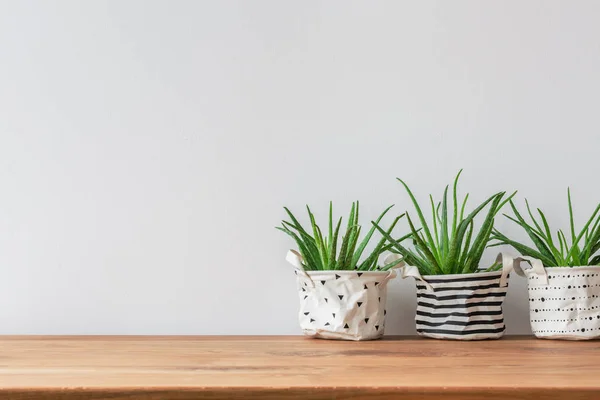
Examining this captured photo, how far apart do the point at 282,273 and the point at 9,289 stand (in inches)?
18.1

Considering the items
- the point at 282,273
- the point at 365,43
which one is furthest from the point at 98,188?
the point at 365,43

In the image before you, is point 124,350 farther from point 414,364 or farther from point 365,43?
point 365,43

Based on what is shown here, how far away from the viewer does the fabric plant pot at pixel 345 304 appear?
2.99ft

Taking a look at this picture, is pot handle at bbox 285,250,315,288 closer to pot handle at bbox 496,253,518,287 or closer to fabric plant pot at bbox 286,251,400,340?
fabric plant pot at bbox 286,251,400,340

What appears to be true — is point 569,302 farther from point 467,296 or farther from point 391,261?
point 391,261

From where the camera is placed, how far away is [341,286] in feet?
3.01

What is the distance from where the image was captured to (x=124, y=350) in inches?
32.4

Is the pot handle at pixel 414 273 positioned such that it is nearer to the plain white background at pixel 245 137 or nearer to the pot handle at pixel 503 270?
the pot handle at pixel 503 270

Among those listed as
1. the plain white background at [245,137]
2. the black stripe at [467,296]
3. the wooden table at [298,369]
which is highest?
the plain white background at [245,137]

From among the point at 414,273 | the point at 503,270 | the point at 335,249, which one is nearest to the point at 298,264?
the point at 335,249

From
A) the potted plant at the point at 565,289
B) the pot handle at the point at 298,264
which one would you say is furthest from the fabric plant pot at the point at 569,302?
the pot handle at the point at 298,264

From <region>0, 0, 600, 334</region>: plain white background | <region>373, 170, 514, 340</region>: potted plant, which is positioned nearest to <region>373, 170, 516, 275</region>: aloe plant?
<region>373, 170, 514, 340</region>: potted plant

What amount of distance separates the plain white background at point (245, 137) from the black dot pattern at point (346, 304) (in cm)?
12

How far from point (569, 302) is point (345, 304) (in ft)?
1.01
